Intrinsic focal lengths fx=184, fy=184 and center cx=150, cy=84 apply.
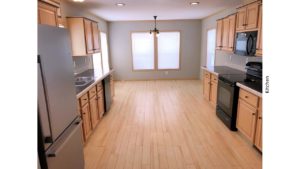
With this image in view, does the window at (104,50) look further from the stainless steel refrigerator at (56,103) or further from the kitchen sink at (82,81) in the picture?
the stainless steel refrigerator at (56,103)

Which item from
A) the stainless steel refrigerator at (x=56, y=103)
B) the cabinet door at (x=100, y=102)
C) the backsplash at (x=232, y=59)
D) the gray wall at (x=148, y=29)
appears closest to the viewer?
the stainless steel refrigerator at (x=56, y=103)

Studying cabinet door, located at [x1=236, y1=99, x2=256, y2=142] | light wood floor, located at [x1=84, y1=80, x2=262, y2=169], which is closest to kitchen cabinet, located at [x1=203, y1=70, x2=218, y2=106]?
light wood floor, located at [x1=84, y1=80, x2=262, y2=169]

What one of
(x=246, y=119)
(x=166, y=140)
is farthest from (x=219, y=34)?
(x=166, y=140)

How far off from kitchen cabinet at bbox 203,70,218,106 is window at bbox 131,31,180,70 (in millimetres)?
2862

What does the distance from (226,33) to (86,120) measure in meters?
3.48

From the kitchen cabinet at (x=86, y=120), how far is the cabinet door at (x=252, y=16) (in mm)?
3039

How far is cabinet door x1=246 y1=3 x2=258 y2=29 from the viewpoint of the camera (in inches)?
116

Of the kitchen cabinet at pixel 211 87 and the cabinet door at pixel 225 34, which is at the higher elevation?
the cabinet door at pixel 225 34

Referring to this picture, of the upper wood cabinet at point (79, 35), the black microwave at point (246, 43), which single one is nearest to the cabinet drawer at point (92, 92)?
the upper wood cabinet at point (79, 35)

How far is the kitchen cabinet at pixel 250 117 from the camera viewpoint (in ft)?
8.27

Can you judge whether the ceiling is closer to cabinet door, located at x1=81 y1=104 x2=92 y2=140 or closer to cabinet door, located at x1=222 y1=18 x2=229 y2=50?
cabinet door, located at x1=222 y1=18 x2=229 y2=50
